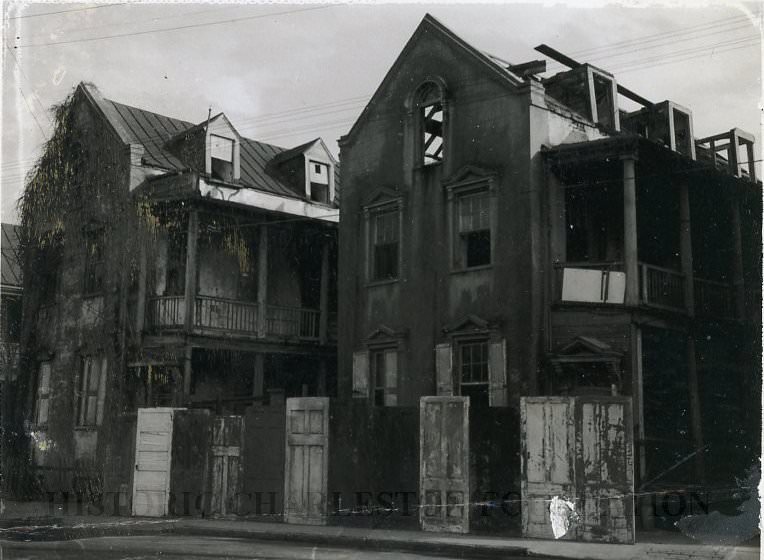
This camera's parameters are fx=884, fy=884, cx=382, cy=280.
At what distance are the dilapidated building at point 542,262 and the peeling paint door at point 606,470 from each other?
7.26ft

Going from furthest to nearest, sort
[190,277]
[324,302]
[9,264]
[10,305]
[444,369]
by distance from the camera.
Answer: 1. [9,264]
2. [10,305]
3. [324,302]
4. [190,277]
5. [444,369]

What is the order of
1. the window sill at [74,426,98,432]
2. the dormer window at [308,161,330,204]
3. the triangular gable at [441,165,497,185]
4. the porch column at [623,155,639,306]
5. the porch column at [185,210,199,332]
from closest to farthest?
the porch column at [623,155,639,306], the triangular gable at [441,165,497,185], the porch column at [185,210,199,332], the window sill at [74,426,98,432], the dormer window at [308,161,330,204]

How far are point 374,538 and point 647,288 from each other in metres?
7.45

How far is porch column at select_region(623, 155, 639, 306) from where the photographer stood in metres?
16.5

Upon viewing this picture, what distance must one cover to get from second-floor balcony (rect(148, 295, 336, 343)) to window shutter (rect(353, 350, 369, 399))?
351 centimetres

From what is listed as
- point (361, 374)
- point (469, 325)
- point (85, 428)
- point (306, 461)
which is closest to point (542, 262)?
point (469, 325)

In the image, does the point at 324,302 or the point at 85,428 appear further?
the point at 324,302

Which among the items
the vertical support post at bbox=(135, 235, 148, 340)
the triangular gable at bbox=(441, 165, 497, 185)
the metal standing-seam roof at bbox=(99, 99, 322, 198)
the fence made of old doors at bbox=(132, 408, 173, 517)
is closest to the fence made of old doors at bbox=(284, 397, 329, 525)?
the fence made of old doors at bbox=(132, 408, 173, 517)

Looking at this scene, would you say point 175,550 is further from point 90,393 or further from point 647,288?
point 90,393

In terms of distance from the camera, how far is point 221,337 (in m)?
21.8

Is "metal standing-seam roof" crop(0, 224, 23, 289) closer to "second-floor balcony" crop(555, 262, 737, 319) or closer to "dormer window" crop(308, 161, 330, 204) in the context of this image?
"dormer window" crop(308, 161, 330, 204)

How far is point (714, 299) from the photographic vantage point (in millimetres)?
18219

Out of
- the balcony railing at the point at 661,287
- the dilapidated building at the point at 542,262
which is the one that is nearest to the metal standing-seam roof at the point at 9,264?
the dilapidated building at the point at 542,262

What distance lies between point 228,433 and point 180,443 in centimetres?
89
